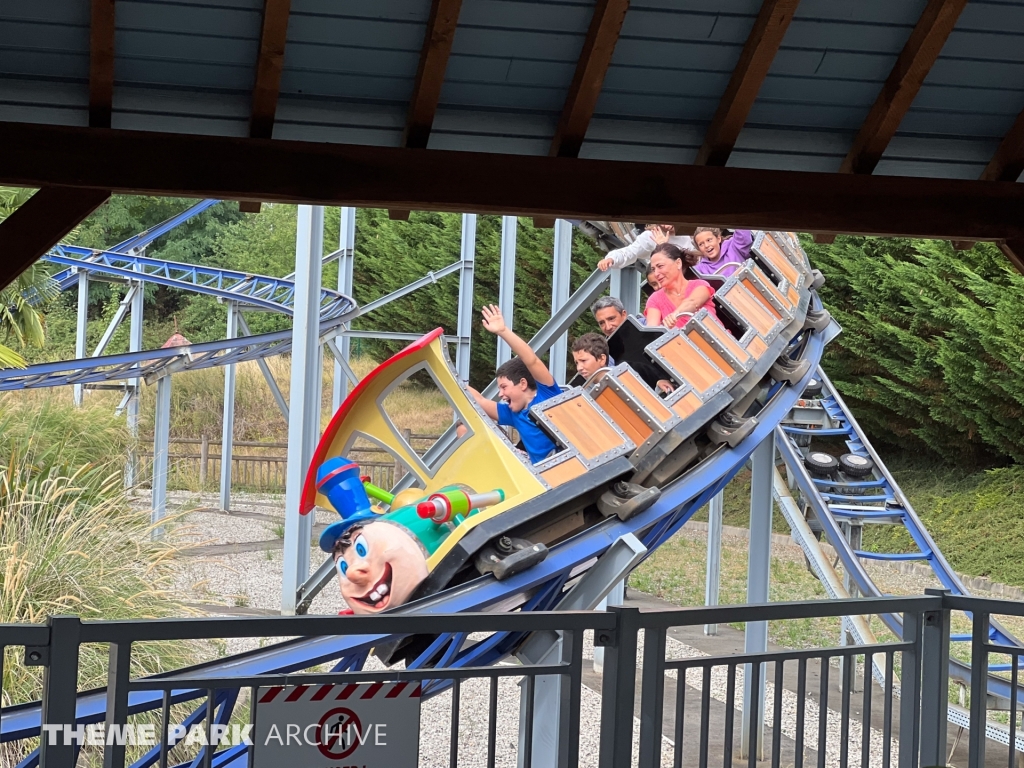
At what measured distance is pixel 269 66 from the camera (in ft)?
10.3

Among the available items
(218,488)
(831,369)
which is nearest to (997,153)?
(831,369)

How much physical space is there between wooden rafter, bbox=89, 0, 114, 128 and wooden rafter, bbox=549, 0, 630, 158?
136 centimetres

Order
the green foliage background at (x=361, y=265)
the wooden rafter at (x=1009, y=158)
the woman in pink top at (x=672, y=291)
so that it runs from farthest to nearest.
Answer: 1. the green foliage background at (x=361, y=265)
2. the woman in pink top at (x=672, y=291)
3. the wooden rafter at (x=1009, y=158)

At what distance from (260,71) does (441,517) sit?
2700 millimetres

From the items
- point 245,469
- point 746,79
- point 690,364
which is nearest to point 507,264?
point 690,364

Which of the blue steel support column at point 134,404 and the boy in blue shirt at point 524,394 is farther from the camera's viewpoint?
the blue steel support column at point 134,404

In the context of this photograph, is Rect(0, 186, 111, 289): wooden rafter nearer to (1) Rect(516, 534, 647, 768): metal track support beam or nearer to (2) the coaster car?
(2) the coaster car

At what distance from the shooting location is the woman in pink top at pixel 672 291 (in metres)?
7.64

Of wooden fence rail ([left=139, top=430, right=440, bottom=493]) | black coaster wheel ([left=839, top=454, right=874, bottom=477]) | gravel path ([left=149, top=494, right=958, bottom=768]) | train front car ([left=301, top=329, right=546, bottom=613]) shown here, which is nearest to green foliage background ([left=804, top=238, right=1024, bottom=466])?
gravel path ([left=149, top=494, right=958, bottom=768])

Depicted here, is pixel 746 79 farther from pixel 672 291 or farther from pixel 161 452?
pixel 161 452

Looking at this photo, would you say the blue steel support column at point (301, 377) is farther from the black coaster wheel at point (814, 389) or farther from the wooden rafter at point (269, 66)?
the wooden rafter at point (269, 66)

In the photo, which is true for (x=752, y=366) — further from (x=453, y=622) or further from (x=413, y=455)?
(x=453, y=622)

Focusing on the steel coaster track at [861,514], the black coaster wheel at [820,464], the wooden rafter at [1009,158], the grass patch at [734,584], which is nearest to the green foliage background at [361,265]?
the grass patch at [734,584]

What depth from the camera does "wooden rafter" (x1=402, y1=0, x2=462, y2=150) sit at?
3115mm
